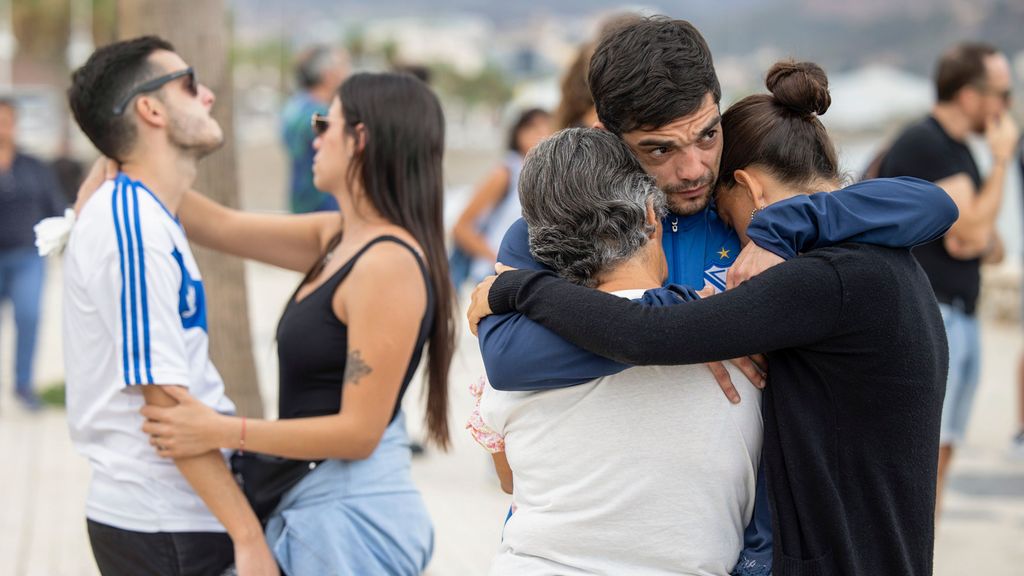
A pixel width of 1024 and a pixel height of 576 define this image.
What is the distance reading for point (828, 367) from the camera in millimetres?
2020

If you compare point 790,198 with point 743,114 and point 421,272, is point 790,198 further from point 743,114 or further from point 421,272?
point 421,272

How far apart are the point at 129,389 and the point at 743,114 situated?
1.49m

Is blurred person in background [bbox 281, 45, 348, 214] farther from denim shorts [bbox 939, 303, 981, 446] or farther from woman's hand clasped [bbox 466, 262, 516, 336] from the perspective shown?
woman's hand clasped [bbox 466, 262, 516, 336]

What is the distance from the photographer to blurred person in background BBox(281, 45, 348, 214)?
6355 millimetres

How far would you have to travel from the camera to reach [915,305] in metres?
2.04

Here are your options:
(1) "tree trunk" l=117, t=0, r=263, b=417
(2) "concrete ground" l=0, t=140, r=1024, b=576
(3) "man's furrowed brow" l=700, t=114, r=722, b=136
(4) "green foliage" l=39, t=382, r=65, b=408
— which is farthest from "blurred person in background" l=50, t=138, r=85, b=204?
(3) "man's furrowed brow" l=700, t=114, r=722, b=136

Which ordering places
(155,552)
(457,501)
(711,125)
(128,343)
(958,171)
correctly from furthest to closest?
1. (457,501)
2. (958,171)
3. (155,552)
4. (128,343)
5. (711,125)

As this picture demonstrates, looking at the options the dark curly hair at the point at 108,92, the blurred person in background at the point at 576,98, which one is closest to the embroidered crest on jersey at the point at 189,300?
the dark curly hair at the point at 108,92

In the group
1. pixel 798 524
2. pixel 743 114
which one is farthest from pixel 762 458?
pixel 743 114

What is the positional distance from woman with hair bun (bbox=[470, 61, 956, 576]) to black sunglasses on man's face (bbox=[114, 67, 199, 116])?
3.75 feet

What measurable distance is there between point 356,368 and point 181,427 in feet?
1.38

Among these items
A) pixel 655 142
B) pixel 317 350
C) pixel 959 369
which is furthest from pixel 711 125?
pixel 959 369

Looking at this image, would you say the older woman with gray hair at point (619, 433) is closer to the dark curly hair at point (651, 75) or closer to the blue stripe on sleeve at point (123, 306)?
the dark curly hair at point (651, 75)

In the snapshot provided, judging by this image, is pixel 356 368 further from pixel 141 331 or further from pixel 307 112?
pixel 307 112
